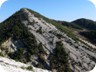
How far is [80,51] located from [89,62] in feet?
19.0

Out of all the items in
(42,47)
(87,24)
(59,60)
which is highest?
(87,24)

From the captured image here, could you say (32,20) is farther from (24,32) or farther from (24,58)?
(24,58)

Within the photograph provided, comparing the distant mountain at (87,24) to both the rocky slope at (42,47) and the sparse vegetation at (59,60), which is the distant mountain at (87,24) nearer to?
the rocky slope at (42,47)

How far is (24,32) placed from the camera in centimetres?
8662

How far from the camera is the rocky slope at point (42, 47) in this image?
79312 millimetres

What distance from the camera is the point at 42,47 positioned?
272 feet

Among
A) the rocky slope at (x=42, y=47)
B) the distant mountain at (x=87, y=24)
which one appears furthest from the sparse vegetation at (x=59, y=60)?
the distant mountain at (x=87, y=24)

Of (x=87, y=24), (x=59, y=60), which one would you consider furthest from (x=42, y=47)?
(x=87, y=24)

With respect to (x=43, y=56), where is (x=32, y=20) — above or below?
above

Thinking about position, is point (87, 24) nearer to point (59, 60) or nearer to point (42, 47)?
point (42, 47)

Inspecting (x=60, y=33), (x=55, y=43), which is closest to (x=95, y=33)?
(x=60, y=33)

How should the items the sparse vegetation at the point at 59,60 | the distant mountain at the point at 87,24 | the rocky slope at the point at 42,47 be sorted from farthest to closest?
the distant mountain at the point at 87,24
the rocky slope at the point at 42,47
the sparse vegetation at the point at 59,60

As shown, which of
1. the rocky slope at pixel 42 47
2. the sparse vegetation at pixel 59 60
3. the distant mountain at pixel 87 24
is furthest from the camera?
the distant mountain at pixel 87 24

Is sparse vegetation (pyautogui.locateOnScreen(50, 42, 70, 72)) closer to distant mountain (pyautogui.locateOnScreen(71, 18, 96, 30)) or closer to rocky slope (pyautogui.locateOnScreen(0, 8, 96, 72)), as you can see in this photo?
rocky slope (pyautogui.locateOnScreen(0, 8, 96, 72))
